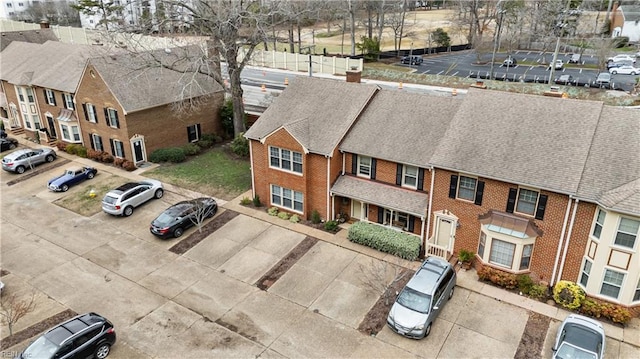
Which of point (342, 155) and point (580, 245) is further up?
point (342, 155)

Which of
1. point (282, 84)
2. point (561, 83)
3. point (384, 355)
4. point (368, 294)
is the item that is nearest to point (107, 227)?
point (368, 294)

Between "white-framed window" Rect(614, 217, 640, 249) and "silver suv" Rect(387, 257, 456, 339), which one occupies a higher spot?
"white-framed window" Rect(614, 217, 640, 249)

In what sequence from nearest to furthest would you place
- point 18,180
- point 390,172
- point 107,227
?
point 390,172 → point 107,227 → point 18,180

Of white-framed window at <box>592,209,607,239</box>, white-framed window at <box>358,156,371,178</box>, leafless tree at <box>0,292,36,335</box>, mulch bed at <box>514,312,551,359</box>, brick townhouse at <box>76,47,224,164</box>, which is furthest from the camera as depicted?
brick townhouse at <box>76,47,224,164</box>

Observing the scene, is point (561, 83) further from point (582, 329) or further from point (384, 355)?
point (384, 355)

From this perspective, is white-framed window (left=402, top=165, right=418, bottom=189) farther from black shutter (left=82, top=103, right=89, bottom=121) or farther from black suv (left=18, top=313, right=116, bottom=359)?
black shutter (left=82, top=103, right=89, bottom=121)

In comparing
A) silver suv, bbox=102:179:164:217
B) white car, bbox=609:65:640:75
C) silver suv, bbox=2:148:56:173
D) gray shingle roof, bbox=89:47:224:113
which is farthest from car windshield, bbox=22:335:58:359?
white car, bbox=609:65:640:75

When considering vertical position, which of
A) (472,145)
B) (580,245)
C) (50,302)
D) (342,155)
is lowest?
(50,302)

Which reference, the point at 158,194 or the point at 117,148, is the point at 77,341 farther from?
the point at 117,148
